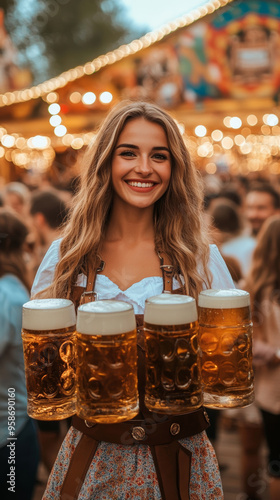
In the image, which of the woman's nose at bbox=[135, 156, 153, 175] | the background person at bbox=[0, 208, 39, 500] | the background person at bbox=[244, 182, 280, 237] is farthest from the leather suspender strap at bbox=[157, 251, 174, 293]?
the background person at bbox=[244, 182, 280, 237]

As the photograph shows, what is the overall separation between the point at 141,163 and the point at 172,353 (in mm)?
545

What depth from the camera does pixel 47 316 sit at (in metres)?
1.08

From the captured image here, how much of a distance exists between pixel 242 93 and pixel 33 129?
447cm

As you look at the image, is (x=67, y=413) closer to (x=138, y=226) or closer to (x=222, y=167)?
(x=138, y=226)

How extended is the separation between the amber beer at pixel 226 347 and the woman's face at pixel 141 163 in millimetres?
379

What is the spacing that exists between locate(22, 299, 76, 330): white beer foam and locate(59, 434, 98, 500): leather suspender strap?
0.38 meters

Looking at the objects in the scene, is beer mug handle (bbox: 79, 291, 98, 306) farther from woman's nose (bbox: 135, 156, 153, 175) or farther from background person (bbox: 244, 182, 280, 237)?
background person (bbox: 244, 182, 280, 237)

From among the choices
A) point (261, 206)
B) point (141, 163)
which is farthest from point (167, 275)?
point (261, 206)

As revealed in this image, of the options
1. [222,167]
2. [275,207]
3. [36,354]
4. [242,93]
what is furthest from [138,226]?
[242,93]

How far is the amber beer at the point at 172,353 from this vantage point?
1042 mm

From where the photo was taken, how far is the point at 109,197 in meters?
1.50

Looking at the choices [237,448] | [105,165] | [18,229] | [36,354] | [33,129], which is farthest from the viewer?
[33,129]

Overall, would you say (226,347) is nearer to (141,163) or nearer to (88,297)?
(88,297)

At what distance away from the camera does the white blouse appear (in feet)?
4.41
